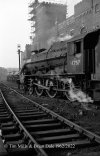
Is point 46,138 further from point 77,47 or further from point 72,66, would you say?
point 72,66

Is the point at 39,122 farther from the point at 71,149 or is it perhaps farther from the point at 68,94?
→ the point at 68,94

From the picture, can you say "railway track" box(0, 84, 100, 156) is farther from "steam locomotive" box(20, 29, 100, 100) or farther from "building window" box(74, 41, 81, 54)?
"building window" box(74, 41, 81, 54)

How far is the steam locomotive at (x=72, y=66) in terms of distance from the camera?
9.92 metres

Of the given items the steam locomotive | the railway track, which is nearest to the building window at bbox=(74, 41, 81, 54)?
the steam locomotive

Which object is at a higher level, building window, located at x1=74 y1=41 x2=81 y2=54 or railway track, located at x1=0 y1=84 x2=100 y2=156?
building window, located at x1=74 y1=41 x2=81 y2=54

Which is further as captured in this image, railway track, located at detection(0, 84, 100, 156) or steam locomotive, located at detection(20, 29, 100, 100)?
steam locomotive, located at detection(20, 29, 100, 100)

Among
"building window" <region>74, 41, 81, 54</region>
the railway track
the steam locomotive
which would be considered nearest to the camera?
the railway track

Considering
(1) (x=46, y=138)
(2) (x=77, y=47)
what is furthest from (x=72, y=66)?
(1) (x=46, y=138)

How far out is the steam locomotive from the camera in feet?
32.6

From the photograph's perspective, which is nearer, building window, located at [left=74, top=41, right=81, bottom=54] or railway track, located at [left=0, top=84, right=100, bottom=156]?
railway track, located at [left=0, top=84, right=100, bottom=156]

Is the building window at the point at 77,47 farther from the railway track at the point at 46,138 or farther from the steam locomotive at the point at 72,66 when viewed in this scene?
the railway track at the point at 46,138

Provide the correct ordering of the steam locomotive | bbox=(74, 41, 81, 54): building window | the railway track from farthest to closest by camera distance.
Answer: bbox=(74, 41, 81, 54): building window → the steam locomotive → the railway track

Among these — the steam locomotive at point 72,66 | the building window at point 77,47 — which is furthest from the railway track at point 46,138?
the building window at point 77,47

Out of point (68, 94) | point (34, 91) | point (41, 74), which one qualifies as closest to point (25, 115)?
point (68, 94)
